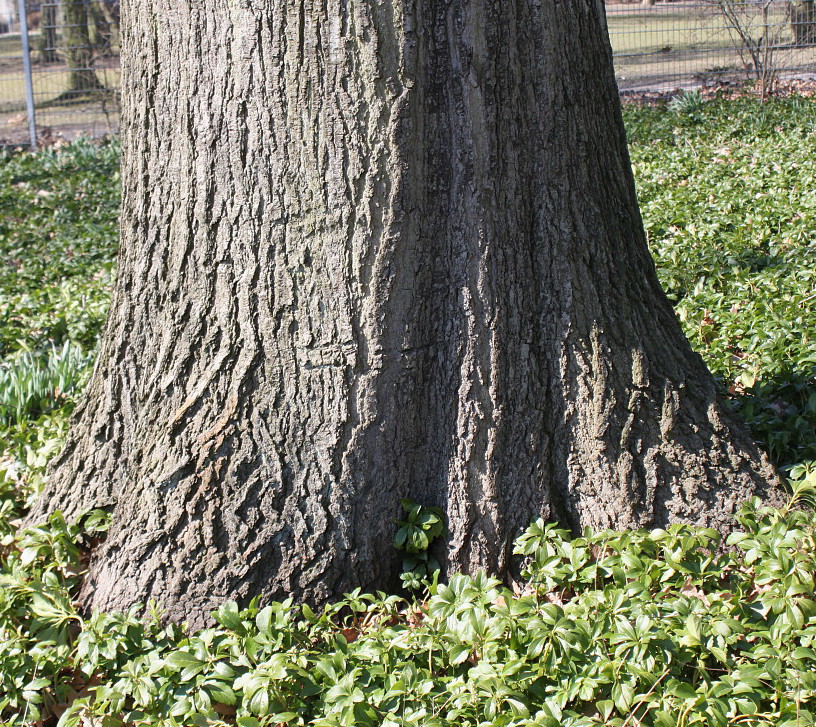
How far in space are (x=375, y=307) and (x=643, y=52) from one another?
12.3 meters

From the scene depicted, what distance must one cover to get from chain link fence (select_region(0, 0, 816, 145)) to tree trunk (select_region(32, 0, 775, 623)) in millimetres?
9392

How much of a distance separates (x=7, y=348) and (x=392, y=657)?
12.5 feet

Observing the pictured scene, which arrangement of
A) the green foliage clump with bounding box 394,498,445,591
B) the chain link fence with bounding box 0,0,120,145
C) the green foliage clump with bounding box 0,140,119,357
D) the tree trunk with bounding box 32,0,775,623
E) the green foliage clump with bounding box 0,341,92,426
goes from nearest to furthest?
1. the tree trunk with bounding box 32,0,775,623
2. the green foliage clump with bounding box 394,498,445,591
3. the green foliage clump with bounding box 0,341,92,426
4. the green foliage clump with bounding box 0,140,119,357
5. the chain link fence with bounding box 0,0,120,145

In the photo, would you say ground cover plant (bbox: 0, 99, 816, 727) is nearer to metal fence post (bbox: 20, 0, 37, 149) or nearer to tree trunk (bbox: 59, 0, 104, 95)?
metal fence post (bbox: 20, 0, 37, 149)

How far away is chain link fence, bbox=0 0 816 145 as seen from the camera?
11.1 meters

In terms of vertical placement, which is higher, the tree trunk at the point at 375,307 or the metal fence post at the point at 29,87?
the metal fence post at the point at 29,87

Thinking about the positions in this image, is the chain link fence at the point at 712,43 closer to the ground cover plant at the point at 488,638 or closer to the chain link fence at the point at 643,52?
the chain link fence at the point at 643,52

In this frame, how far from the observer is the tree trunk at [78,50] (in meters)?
12.5

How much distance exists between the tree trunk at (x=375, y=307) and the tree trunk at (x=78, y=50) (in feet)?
36.0

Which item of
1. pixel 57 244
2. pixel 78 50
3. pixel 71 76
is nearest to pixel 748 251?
pixel 57 244

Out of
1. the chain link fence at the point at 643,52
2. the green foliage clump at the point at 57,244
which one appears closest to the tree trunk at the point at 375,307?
the green foliage clump at the point at 57,244

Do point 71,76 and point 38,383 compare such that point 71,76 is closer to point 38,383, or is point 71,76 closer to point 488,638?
point 38,383

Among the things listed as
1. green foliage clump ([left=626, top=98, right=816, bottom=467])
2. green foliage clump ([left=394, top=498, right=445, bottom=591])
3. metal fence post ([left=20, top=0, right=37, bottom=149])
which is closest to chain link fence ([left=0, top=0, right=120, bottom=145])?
metal fence post ([left=20, top=0, right=37, bottom=149])

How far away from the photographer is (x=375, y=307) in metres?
2.43
